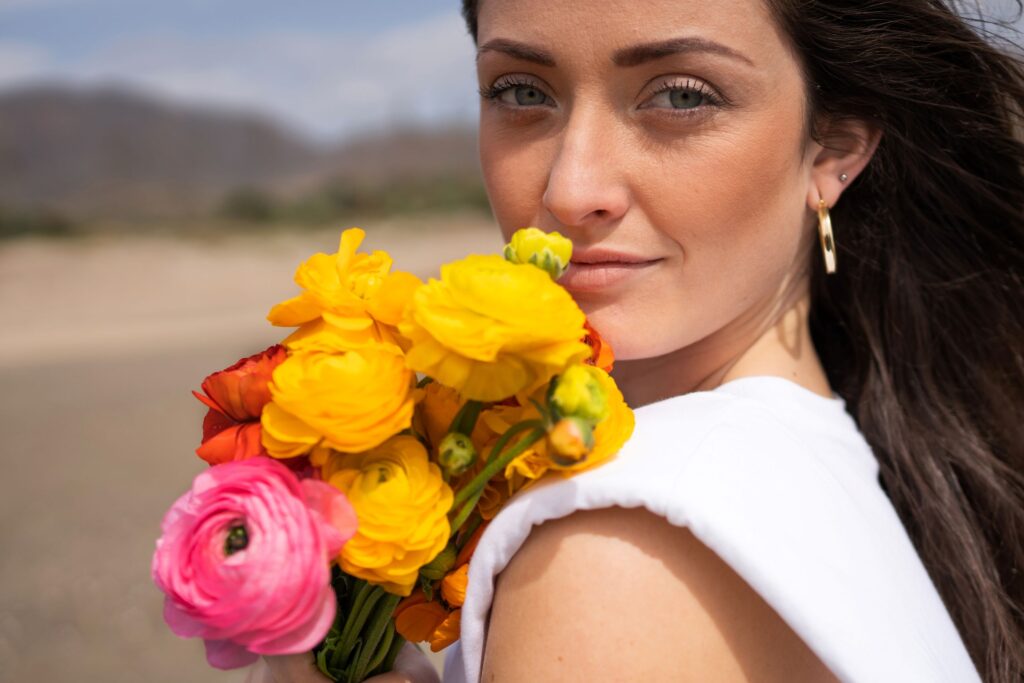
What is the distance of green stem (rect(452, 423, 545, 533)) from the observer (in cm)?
139

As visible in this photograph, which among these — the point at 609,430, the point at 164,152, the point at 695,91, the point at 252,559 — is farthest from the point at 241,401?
the point at 164,152

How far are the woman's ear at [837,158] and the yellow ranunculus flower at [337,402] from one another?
116cm

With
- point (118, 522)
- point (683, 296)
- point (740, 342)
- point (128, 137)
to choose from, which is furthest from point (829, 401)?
point (128, 137)

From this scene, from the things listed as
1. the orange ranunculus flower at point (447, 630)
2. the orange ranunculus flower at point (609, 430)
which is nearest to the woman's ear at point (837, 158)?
the orange ranunculus flower at point (609, 430)

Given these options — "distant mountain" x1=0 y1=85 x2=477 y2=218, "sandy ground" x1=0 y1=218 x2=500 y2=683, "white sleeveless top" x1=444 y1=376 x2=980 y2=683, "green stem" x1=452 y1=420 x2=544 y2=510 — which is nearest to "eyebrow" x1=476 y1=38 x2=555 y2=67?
"white sleeveless top" x1=444 y1=376 x2=980 y2=683

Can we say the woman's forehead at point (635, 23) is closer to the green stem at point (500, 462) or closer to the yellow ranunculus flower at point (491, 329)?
the yellow ranunculus flower at point (491, 329)

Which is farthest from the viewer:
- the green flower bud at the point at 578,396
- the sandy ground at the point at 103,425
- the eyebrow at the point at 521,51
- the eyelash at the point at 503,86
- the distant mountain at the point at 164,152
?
the distant mountain at the point at 164,152

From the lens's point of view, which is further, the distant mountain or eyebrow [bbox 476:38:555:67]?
the distant mountain

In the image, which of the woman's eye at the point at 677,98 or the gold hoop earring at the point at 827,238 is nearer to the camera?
the woman's eye at the point at 677,98

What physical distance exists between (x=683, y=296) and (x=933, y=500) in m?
0.90

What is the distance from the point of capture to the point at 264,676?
1834 millimetres

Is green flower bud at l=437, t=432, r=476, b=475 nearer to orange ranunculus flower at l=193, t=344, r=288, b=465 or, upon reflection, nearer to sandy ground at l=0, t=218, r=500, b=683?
orange ranunculus flower at l=193, t=344, r=288, b=465

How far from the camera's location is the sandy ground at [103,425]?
5.87 m

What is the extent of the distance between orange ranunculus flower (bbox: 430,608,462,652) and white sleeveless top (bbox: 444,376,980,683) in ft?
0.12
